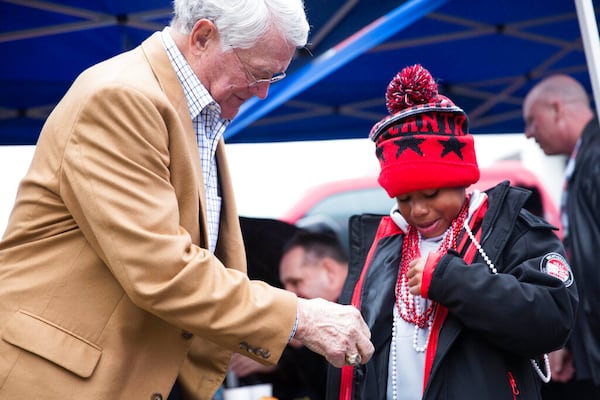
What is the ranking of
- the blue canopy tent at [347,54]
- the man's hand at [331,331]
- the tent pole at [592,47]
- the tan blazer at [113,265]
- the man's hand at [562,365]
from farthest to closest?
1. the man's hand at [562,365]
2. the blue canopy tent at [347,54]
3. the tent pole at [592,47]
4. the man's hand at [331,331]
5. the tan blazer at [113,265]

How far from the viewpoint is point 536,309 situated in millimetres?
1795

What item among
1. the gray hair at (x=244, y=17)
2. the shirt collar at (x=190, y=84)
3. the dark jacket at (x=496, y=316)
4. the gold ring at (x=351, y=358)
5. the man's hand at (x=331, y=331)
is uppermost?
the gray hair at (x=244, y=17)

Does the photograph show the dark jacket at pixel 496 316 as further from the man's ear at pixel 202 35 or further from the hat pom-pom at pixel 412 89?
the man's ear at pixel 202 35

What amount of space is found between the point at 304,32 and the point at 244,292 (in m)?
0.63

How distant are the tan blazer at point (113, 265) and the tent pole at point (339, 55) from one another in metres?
2.07

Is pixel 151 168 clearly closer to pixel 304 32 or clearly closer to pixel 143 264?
pixel 143 264

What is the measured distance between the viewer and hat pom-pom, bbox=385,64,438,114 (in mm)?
2029

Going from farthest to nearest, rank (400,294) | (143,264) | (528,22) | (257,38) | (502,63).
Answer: (502,63)
(528,22)
(400,294)
(257,38)
(143,264)

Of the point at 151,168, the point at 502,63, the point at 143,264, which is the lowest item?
the point at 143,264

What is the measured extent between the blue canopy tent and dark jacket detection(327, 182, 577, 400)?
1666 mm

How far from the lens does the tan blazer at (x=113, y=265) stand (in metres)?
1.55

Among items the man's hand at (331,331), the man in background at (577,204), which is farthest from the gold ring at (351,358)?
the man in background at (577,204)

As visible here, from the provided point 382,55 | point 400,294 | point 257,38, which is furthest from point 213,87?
point 382,55

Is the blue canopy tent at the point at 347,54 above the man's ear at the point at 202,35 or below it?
above
